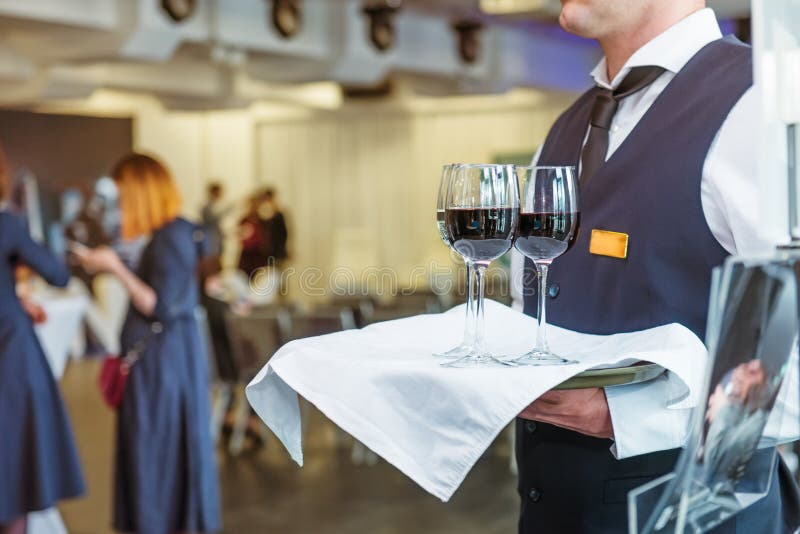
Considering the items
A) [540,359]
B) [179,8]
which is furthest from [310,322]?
[540,359]

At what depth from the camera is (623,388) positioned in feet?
3.69

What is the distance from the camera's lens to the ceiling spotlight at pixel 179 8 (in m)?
7.60

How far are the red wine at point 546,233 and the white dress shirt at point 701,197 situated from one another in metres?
0.19

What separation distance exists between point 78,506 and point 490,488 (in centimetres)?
205

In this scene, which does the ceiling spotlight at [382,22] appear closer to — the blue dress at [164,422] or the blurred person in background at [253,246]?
the blurred person in background at [253,246]

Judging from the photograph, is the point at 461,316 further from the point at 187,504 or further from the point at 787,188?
the point at 187,504

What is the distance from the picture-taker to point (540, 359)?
1.11m

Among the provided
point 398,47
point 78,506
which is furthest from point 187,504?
point 398,47

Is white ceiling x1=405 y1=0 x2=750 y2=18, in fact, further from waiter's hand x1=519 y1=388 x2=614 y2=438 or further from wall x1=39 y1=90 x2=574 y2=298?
waiter's hand x1=519 y1=388 x2=614 y2=438

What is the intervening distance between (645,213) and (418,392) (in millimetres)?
496

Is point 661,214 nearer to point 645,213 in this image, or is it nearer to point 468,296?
point 645,213

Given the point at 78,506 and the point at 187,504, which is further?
the point at 78,506

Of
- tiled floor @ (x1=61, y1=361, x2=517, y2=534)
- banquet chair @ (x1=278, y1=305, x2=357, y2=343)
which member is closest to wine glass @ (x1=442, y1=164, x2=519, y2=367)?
tiled floor @ (x1=61, y1=361, x2=517, y2=534)

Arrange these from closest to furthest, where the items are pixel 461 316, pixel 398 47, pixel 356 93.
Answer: pixel 461 316
pixel 398 47
pixel 356 93
